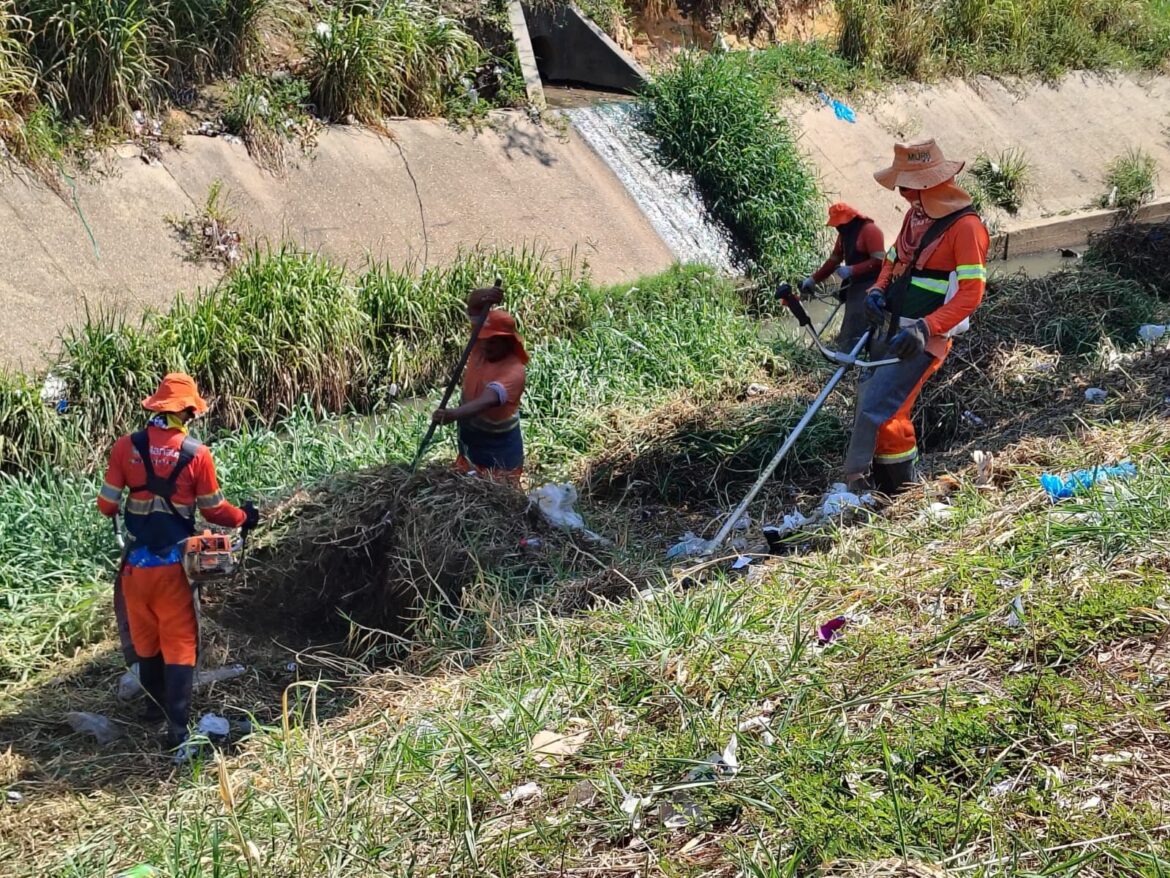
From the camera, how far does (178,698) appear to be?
16.4 ft

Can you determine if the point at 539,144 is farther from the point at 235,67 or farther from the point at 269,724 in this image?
the point at 269,724

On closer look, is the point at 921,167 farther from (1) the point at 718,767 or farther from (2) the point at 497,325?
(1) the point at 718,767

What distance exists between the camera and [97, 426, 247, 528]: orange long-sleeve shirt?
15.9 feet

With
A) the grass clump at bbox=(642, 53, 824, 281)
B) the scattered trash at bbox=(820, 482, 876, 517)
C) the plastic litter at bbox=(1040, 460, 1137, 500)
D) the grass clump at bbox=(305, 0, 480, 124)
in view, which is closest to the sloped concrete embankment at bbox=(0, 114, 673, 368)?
the grass clump at bbox=(305, 0, 480, 124)

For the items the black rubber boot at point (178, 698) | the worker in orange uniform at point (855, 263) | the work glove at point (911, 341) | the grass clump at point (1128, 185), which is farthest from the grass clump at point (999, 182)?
the black rubber boot at point (178, 698)

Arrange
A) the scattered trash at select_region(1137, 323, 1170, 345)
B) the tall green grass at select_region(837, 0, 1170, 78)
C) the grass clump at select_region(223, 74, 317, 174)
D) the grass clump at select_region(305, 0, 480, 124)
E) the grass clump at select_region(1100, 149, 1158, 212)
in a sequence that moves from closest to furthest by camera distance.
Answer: the scattered trash at select_region(1137, 323, 1170, 345)
the grass clump at select_region(223, 74, 317, 174)
the grass clump at select_region(305, 0, 480, 124)
the grass clump at select_region(1100, 149, 1158, 212)
the tall green grass at select_region(837, 0, 1170, 78)

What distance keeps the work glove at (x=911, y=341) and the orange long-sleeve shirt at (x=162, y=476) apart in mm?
3062

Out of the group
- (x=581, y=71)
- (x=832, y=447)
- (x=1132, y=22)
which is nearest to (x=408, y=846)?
(x=832, y=447)

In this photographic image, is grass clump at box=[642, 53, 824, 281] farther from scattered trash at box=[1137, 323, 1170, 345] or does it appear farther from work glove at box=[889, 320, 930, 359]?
work glove at box=[889, 320, 930, 359]

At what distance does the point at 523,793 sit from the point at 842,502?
8.74 feet

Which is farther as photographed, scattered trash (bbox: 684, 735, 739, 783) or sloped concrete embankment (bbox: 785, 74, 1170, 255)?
sloped concrete embankment (bbox: 785, 74, 1170, 255)

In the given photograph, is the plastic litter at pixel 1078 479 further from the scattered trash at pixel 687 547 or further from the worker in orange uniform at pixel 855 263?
the worker in orange uniform at pixel 855 263

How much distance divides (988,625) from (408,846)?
1919mm

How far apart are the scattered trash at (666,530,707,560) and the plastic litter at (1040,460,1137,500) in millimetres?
1641
